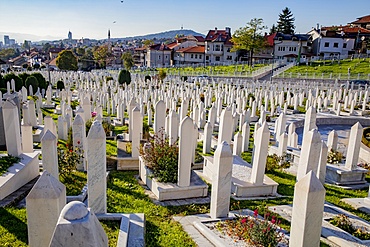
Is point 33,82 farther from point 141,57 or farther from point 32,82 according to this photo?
point 141,57

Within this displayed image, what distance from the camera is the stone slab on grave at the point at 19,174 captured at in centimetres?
643

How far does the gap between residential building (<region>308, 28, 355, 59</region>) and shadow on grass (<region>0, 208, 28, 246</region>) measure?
63.9 meters

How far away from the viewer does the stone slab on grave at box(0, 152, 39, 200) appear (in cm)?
643

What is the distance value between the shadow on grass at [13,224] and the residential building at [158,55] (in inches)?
2666

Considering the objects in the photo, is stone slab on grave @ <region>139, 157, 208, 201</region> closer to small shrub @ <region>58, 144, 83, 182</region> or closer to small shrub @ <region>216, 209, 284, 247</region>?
small shrub @ <region>216, 209, 284, 247</region>

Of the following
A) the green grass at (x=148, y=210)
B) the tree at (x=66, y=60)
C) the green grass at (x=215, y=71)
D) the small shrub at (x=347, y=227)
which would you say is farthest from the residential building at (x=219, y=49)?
the small shrub at (x=347, y=227)

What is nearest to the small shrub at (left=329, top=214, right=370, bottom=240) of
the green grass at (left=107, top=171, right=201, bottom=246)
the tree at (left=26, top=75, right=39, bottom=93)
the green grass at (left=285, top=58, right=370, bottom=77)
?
the green grass at (left=107, top=171, right=201, bottom=246)

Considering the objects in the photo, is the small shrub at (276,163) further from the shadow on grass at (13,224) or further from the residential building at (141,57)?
the residential building at (141,57)

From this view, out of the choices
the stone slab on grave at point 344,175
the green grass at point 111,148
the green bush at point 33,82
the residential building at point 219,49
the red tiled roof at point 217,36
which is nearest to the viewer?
the stone slab on grave at point 344,175

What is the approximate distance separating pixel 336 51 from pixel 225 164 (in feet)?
210

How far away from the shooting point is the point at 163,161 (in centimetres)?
757

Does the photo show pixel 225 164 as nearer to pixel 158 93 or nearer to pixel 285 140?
pixel 285 140

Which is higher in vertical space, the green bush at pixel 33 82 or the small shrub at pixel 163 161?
the green bush at pixel 33 82

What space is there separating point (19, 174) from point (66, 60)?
169 feet
